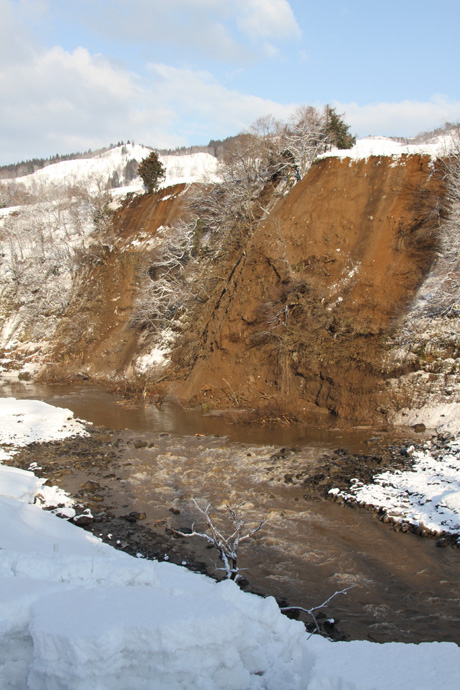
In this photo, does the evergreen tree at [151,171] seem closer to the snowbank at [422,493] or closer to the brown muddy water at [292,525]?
the brown muddy water at [292,525]

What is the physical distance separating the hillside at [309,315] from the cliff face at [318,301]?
0.05 m

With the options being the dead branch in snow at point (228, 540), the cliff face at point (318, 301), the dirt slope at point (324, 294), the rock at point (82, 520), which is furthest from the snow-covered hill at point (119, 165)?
the dead branch in snow at point (228, 540)

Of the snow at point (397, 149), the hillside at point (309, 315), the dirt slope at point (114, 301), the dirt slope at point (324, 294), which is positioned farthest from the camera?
the dirt slope at point (114, 301)

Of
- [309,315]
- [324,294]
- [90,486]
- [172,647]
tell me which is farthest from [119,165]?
[172,647]

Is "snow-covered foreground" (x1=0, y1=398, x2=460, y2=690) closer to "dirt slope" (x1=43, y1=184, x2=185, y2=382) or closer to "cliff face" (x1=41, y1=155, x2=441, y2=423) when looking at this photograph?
"cliff face" (x1=41, y1=155, x2=441, y2=423)

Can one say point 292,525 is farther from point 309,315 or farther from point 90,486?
point 309,315

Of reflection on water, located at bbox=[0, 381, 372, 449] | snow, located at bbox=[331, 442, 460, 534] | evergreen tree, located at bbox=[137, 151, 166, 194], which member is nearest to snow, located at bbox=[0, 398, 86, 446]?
reflection on water, located at bbox=[0, 381, 372, 449]

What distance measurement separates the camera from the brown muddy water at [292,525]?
7133 mm

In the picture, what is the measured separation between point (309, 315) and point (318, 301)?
866 mm

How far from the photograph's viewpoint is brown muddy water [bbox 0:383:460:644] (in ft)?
23.4

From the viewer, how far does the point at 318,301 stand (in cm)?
2069

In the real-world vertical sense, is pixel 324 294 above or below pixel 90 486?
above

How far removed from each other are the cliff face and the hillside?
5 centimetres

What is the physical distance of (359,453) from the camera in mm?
13977
